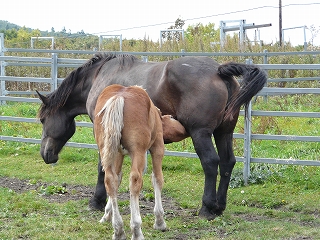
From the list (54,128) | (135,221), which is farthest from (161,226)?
(54,128)

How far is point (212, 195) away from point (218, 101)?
1103 mm

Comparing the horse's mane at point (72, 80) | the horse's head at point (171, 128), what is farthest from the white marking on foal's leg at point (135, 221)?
the horse's mane at point (72, 80)

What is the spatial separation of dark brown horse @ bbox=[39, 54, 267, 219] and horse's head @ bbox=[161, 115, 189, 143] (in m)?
0.10

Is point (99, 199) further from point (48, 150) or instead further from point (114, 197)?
point (114, 197)

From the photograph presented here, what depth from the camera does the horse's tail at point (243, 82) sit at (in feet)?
19.8

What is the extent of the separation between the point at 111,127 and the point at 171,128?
4.52ft

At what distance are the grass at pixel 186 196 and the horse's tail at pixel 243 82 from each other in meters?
1.31

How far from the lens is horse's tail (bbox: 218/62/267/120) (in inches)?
238

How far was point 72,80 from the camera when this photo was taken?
745 cm

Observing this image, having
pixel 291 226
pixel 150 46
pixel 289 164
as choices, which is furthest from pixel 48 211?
pixel 150 46

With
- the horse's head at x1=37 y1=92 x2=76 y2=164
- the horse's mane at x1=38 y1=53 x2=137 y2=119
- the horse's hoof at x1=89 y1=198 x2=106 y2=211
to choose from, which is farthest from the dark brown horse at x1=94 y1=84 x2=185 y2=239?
the horse's head at x1=37 y1=92 x2=76 y2=164

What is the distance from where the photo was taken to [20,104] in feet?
45.5

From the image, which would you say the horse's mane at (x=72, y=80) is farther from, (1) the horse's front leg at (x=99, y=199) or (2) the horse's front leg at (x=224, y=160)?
(2) the horse's front leg at (x=224, y=160)

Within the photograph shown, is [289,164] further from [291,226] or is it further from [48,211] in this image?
→ [48,211]
